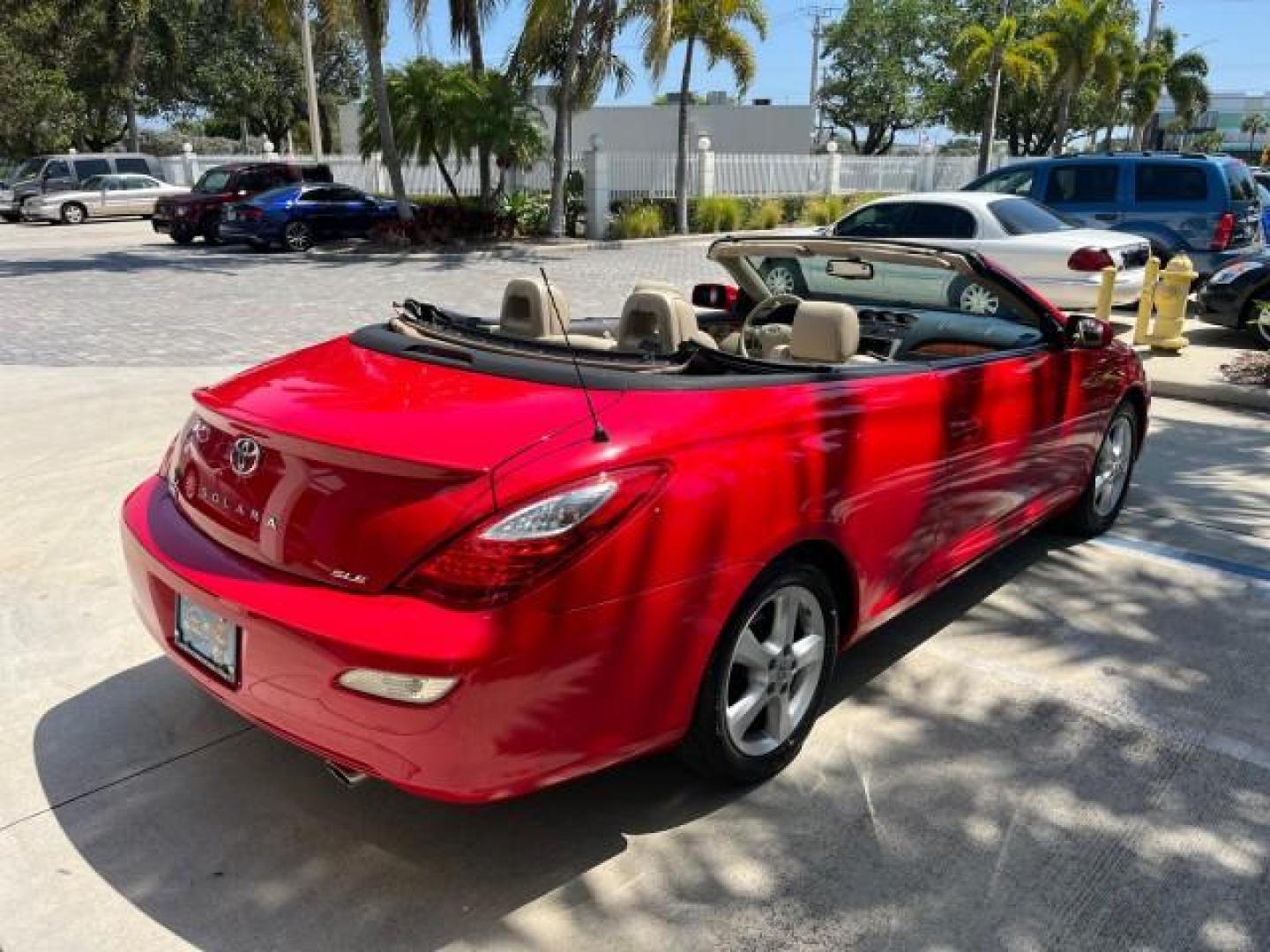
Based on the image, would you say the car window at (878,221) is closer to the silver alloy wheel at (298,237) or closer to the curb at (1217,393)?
the curb at (1217,393)

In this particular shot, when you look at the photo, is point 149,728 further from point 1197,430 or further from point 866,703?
point 1197,430

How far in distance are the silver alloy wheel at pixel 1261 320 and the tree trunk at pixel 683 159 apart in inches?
616

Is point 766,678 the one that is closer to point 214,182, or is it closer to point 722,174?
point 214,182

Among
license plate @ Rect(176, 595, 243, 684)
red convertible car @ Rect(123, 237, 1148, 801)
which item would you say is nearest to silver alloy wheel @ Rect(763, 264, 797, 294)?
red convertible car @ Rect(123, 237, 1148, 801)

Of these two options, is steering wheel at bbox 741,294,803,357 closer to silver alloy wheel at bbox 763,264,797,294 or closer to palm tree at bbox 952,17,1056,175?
silver alloy wheel at bbox 763,264,797,294

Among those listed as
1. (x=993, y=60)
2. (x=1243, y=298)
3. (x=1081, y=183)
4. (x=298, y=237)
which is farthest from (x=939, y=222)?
(x=993, y=60)

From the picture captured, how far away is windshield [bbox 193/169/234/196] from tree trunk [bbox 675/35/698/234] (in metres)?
9.89

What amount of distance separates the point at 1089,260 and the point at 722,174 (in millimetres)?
18220

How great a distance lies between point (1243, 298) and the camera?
34.4 feet

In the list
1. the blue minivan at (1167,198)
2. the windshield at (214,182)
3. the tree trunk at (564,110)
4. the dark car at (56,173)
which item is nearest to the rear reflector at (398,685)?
the blue minivan at (1167,198)

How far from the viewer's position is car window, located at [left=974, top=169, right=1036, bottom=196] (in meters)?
14.1

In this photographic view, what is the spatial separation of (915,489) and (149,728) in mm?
2591

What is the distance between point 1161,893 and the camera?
2756 millimetres

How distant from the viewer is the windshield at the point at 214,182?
899 inches
